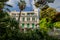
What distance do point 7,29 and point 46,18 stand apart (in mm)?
15109

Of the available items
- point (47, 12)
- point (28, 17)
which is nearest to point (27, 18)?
point (28, 17)

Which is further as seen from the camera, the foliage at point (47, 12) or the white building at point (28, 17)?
the white building at point (28, 17)

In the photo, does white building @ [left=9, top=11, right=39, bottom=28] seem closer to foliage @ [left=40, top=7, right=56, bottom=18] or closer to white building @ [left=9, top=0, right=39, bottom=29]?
white building @ [left=9, top=0, right=39, bottom=29]

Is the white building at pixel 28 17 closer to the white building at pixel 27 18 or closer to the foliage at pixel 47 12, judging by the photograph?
the white building at pixel 27 18

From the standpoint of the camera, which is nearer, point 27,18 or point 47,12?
point 47,12

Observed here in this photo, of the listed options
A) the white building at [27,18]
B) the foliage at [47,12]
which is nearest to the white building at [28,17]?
the white building at [27,18]

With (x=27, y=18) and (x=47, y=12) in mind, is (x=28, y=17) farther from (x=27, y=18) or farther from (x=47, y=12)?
(x=47, y=12)

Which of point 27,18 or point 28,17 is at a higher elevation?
point 28,17

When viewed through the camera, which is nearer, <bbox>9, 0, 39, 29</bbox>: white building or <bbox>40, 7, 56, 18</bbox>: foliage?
<bbox>40, 7, 56, 18</bbox>: foliage

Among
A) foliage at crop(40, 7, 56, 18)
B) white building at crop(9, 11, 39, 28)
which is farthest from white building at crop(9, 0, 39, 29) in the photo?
foliage at crop(40, 7, 56, 18)

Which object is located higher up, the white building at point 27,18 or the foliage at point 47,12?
the foliage at point 47,12

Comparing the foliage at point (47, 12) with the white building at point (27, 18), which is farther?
the white building at point (27, 18)

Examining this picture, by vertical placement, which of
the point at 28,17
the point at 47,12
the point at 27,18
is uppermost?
the point at 47,12

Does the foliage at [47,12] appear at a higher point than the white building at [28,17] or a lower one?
higher
